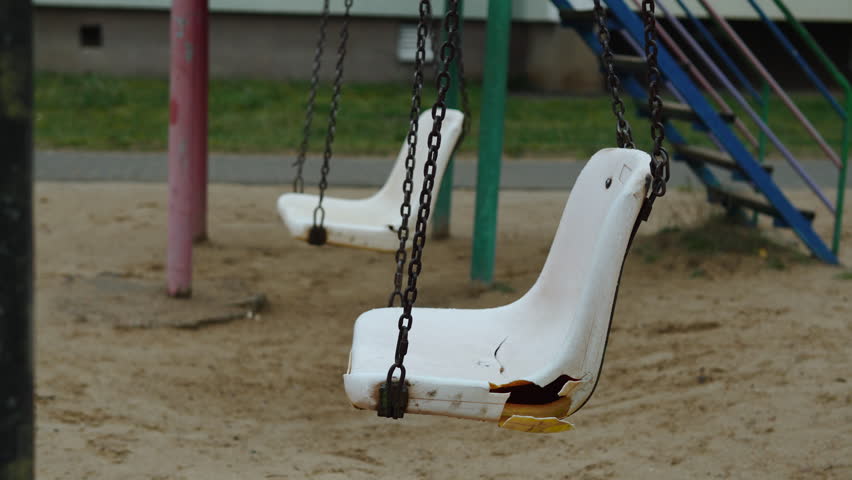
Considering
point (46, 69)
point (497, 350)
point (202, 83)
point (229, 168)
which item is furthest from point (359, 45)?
point (497, 350)

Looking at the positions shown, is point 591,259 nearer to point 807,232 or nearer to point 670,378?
point 670,378

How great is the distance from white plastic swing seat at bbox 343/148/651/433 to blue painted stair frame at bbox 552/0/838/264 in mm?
2595

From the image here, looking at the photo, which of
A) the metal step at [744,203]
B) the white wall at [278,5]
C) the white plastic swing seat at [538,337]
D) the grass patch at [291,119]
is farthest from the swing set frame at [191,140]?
the white wall at [278,5]

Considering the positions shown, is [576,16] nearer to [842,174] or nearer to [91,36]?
[842,174]

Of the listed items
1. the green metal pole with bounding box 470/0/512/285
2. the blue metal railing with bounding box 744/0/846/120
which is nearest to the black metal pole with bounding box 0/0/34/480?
the green metal pole with bounding box 470/0/512/285

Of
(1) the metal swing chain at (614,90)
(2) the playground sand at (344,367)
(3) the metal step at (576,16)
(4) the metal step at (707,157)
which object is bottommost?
(2) the playground sand at (344,367)

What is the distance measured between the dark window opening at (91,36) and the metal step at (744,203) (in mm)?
9877

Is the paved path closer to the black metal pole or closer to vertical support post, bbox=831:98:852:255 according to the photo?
vertical support post, bbox=831:98:852:255

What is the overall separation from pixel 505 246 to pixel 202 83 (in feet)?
6.67

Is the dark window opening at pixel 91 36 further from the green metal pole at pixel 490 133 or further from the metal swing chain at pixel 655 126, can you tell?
the metal swing chain at pixel 655 126

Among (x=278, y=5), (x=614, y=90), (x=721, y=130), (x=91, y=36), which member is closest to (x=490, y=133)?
(x=721, y=130)

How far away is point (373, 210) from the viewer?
17.6ft

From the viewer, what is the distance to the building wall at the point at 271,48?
555 inches

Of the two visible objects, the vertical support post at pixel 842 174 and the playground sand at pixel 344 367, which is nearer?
the playground sand at pixel 344 367
